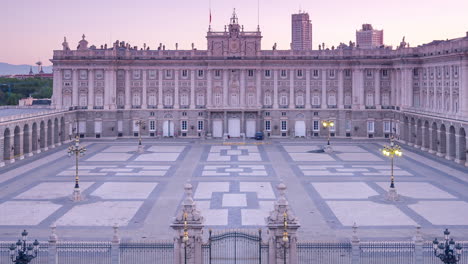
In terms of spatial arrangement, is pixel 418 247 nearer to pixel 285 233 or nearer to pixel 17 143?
pixel 285 233

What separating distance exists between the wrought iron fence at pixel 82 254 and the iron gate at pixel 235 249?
5666 millimetres

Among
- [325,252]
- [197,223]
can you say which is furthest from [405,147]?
→ [197,223]

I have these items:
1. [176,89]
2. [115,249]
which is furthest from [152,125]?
[115,249]

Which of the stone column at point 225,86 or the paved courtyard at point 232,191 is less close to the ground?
the stone column at point 225,86

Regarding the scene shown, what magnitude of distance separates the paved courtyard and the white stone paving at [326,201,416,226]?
0.24 feet

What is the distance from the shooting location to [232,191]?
179 ft

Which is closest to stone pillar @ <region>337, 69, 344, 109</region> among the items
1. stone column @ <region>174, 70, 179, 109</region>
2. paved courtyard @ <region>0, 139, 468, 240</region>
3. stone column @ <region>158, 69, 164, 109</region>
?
paved courtyard @ <region>0, 139, 468, 240</region>

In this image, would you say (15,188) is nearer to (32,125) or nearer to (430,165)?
(32,125)

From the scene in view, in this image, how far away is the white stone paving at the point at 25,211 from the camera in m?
42.9

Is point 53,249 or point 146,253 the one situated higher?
point 53,249

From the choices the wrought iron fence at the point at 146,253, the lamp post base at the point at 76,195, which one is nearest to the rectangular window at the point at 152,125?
the lamp post base at the point at 76,195

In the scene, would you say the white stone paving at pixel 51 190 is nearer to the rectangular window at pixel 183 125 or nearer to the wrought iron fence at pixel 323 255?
the wrought iron fence at pixel 323 255

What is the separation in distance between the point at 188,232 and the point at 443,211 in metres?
24.6

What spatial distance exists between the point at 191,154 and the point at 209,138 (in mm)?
21025
